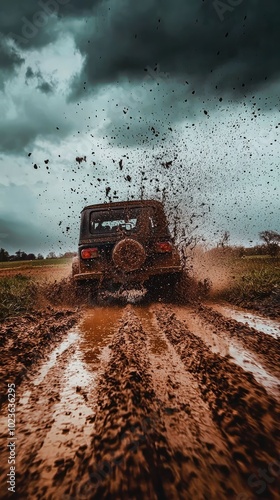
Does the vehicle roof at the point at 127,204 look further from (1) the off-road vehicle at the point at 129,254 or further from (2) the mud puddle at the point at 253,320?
(2) the mud puddle at the point at 253,320

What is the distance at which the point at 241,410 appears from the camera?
1.87 m

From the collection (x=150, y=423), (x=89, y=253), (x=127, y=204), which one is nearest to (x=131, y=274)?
(x=89, y=253)

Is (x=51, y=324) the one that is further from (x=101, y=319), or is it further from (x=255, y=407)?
(x=255, y=407)

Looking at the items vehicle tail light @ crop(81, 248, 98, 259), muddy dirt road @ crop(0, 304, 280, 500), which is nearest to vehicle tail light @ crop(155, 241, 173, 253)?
vehicle tail light @ crop(81, 248, 98, 259)

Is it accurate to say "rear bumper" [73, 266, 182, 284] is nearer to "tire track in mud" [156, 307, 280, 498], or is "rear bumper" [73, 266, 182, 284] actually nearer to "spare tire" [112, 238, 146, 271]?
"spare tire" [112, 238, 146, 271]

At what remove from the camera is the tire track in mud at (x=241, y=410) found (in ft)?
4.65

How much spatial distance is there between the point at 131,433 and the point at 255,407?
824 mm

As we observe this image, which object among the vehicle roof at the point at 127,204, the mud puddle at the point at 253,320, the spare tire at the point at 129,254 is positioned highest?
the vehicle roof at the point at 127,204

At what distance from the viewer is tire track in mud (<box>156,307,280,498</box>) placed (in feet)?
4.65

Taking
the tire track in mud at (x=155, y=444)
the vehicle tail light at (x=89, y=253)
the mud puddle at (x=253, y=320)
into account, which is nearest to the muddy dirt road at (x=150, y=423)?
the tire track in mud at (x=155, y=444)

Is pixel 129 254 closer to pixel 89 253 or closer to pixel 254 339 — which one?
pixel 89 253

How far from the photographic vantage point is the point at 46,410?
2.04m

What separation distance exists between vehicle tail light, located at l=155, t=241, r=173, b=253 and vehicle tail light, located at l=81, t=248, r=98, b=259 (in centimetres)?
126

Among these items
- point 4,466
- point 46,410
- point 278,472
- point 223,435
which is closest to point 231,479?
point 278,472
